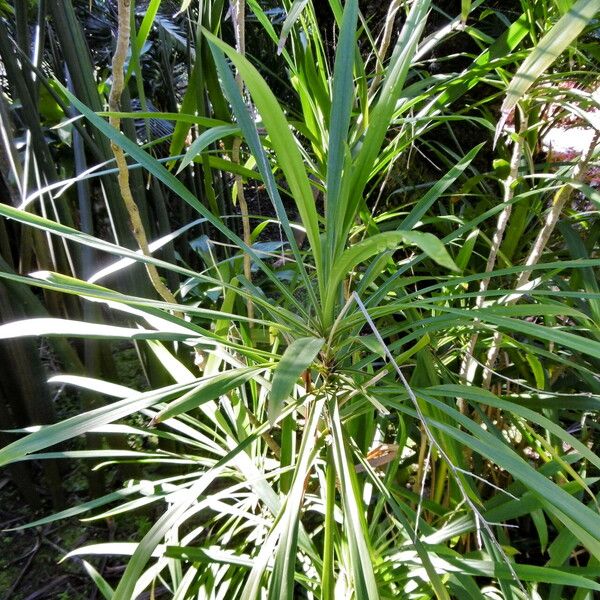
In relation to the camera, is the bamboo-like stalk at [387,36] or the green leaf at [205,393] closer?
the green leaf at [205,393]

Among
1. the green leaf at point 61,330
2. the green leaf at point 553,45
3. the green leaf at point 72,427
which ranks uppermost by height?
the green leaf at point 553,45

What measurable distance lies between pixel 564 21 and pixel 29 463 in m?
1.08

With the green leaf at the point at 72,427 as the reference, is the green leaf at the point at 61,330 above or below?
above

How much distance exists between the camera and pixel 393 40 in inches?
41.8

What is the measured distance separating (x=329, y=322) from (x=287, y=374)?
124 millimetres

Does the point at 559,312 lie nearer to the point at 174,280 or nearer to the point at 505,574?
the point at 505,574

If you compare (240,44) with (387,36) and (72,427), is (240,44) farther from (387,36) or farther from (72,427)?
(72,427)

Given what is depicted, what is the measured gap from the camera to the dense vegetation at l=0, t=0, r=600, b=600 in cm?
33

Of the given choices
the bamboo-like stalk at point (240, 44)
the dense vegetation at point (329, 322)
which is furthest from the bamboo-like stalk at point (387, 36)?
the bamboo-like stalk at point (240, 44)

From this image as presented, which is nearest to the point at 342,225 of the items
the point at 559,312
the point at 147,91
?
the point at 559,312

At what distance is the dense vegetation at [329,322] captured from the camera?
0.33 m

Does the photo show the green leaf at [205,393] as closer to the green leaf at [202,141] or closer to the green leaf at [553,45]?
the green leaf at [202,141]

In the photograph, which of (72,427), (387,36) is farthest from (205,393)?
(387,36)

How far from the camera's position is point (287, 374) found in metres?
0.27
